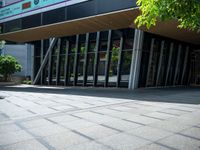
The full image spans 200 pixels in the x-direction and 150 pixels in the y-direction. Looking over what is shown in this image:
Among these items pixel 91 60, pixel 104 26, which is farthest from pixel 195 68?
pixel 104 26

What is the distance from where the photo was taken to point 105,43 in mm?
24219

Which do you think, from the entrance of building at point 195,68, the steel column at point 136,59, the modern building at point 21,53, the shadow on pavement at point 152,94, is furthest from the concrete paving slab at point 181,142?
the modern building at point 21,53

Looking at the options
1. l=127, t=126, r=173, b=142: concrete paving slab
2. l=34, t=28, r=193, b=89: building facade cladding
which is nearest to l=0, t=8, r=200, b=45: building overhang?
l=34, t=28, r=193, b=89: building facade cladding

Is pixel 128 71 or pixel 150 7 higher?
pixel 150 7

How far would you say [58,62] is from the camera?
29766mm

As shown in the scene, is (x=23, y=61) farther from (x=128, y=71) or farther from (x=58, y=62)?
(x=128, y=71)

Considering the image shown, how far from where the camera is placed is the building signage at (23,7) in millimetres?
22341

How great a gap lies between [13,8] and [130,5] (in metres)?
14.7

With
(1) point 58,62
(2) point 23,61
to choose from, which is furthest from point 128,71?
(2) point 23,61

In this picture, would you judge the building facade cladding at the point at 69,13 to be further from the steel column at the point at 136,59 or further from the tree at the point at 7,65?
the tree at the point at 7,65

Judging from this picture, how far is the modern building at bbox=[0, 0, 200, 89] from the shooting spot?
19.0m

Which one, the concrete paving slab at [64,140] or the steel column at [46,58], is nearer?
the concrete paving slab at [64,140]

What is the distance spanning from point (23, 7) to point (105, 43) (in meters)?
8.60

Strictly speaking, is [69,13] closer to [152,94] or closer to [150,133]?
[152,94]
